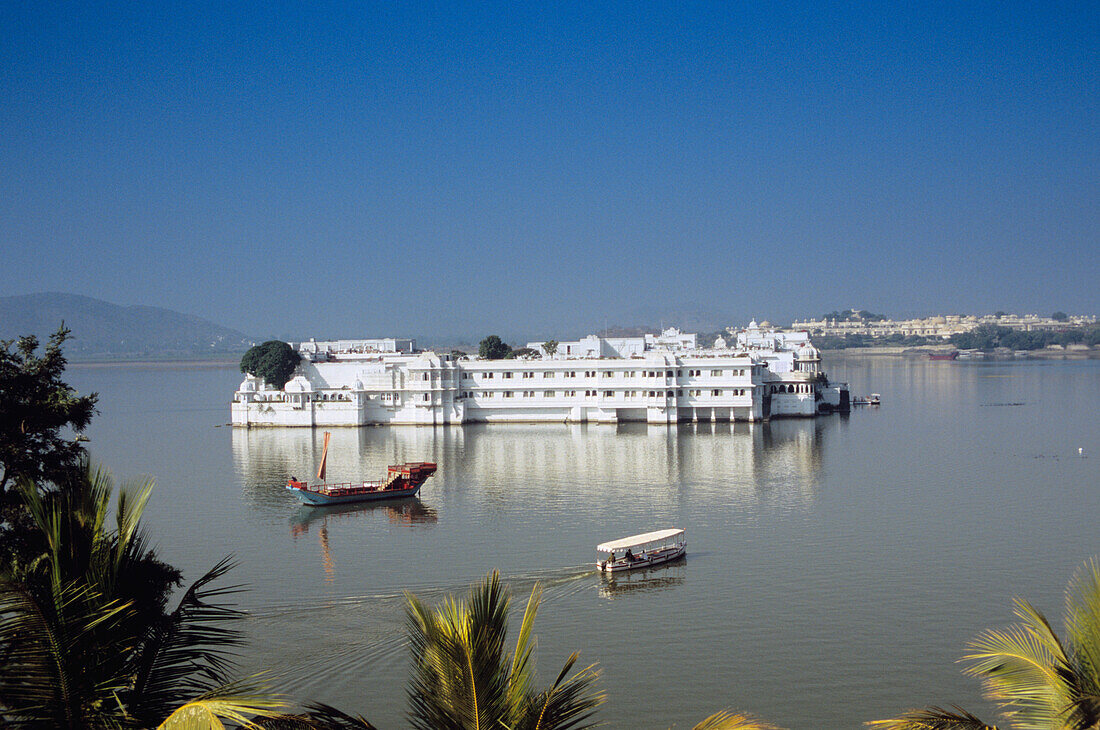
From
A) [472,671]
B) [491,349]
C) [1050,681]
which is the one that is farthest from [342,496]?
[491,349]

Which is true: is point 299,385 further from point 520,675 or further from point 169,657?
point 520,675

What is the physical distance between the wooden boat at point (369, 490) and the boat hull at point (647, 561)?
31.0 feet

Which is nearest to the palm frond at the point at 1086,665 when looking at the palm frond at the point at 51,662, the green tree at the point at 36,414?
the palm frond at the point at 51,662

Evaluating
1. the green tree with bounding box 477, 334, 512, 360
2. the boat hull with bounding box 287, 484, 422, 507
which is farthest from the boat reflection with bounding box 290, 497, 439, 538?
the green tree with bounding box 477, 334, 512, 360

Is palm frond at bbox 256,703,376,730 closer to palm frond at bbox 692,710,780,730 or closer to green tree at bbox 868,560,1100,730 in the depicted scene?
palm frond at bbox 692,710,780,730

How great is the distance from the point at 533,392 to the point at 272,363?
558 inches

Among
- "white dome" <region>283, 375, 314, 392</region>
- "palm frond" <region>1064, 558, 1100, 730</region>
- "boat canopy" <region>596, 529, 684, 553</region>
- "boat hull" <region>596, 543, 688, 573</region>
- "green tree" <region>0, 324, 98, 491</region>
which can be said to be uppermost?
"green tree" <region>0, 324, 98, 491</region>

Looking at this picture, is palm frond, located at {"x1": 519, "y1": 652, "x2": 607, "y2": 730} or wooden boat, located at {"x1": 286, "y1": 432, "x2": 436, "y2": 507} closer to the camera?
palm frond, located at {"x1": 519, "y1": 652, "x2": 607, "y2": 730}

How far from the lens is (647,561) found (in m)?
18.1

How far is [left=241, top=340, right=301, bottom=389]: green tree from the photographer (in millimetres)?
49188

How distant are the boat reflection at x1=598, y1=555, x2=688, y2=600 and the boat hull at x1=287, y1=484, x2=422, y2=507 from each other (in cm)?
975

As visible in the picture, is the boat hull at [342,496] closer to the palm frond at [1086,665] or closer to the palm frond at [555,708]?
the palm frond at [555,708]

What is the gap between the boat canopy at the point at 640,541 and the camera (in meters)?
18.1

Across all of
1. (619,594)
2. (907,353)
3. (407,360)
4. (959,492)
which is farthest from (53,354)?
(907,353)
